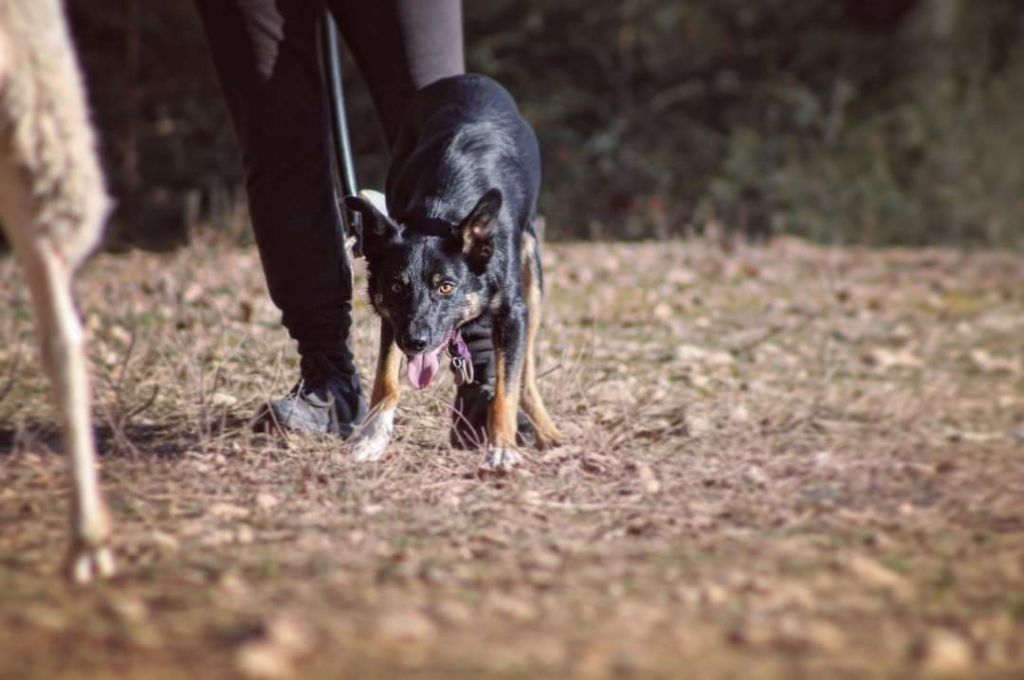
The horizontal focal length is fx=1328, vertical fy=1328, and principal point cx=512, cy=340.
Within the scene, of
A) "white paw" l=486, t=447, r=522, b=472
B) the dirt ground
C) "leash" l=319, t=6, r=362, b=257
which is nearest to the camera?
the dirt ground

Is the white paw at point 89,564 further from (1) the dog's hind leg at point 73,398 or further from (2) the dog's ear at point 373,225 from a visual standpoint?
(2) the dog's ear at point 373,225

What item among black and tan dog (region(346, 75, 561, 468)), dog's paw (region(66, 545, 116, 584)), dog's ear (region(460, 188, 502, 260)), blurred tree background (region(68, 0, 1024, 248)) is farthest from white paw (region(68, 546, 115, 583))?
blurred tree background (region(68, 0, 1024, 248))

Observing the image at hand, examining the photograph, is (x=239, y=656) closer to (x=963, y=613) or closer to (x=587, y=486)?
(x=963, y=613)

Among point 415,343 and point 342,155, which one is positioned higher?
point 342,155

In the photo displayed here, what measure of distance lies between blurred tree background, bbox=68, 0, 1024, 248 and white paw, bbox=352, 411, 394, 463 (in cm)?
815

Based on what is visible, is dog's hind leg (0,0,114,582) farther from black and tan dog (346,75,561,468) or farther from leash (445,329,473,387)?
leash (445,329,473,387)

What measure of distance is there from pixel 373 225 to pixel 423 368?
510 mm

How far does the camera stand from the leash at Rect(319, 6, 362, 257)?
4.75 m

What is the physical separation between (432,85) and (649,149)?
8.76m

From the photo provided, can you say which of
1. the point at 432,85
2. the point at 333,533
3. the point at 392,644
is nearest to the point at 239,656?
the point at 392,644

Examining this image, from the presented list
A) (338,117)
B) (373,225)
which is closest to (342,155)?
(338,117)

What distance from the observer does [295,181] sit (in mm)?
4375

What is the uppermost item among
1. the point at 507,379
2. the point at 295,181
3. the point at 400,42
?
the point at 400,42

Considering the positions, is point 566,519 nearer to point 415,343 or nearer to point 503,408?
point 503,408
